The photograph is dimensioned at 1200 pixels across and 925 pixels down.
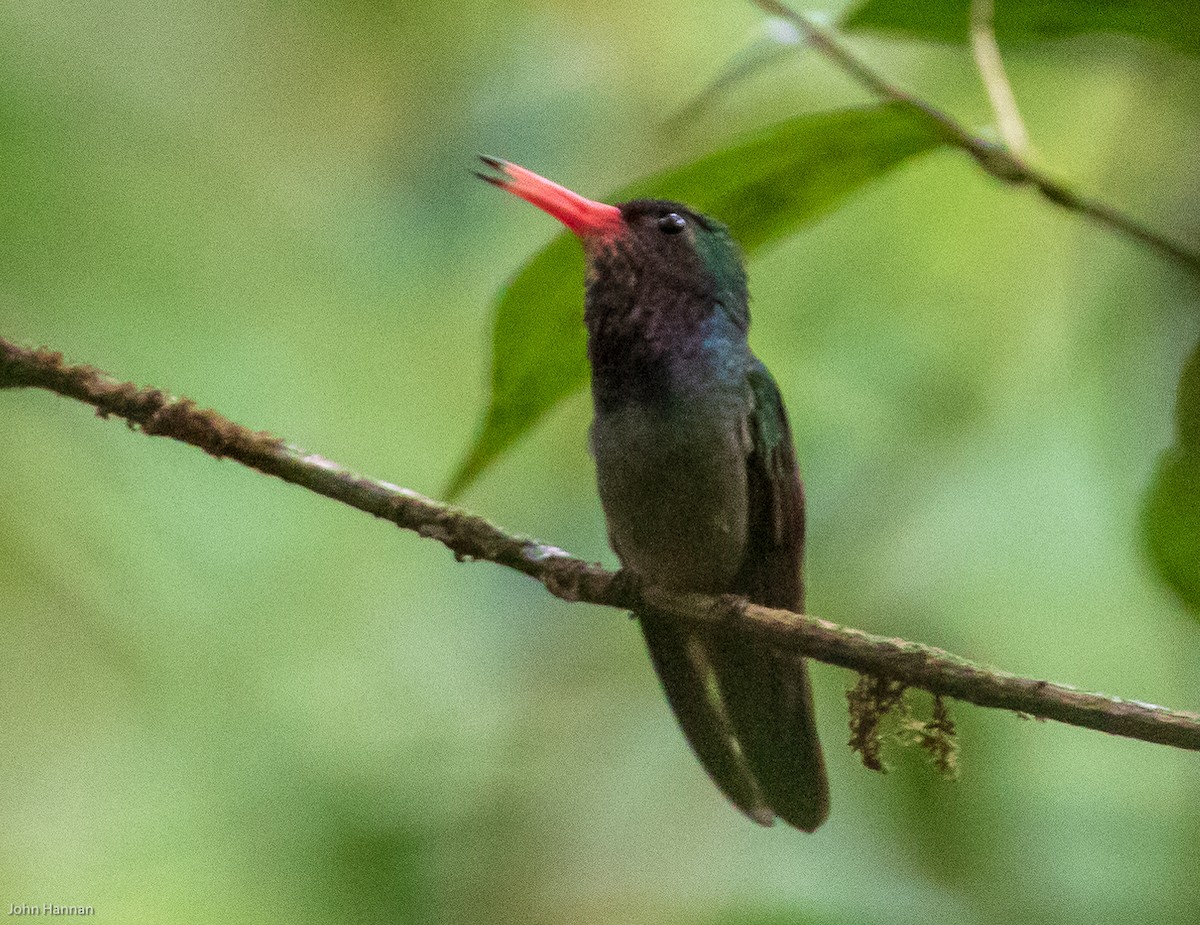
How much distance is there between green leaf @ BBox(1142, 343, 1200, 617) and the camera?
1.34 m

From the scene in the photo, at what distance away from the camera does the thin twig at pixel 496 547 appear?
1.21 meters

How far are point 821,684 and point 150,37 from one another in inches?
88.3

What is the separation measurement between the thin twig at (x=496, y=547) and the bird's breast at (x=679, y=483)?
0.96 feet

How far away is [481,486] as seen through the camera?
3.07m

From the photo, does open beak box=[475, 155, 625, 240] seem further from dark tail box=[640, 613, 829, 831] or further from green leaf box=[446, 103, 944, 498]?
dark tail box=[640, 613, 829, 831]

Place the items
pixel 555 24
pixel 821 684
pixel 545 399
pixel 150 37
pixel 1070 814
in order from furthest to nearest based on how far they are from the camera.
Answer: pixel 555 24 < pixel 150 37 < pixel 1070 814 < pixel 821 684 < pixel 545 399

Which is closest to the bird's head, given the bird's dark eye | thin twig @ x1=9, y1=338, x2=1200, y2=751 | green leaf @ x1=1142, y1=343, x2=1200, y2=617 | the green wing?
the bird's dark eye

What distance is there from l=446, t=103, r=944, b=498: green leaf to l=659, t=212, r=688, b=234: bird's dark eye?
310 mm

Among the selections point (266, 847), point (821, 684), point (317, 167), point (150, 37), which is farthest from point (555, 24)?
point (266, 847)

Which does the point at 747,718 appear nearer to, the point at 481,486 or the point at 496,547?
the point at 496,547

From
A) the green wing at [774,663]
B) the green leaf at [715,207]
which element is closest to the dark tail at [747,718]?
the green wing at [774,663]

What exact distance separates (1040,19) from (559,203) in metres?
0.67

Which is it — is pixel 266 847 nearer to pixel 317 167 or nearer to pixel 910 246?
pixel 317 167

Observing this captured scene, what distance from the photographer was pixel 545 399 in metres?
1.49
